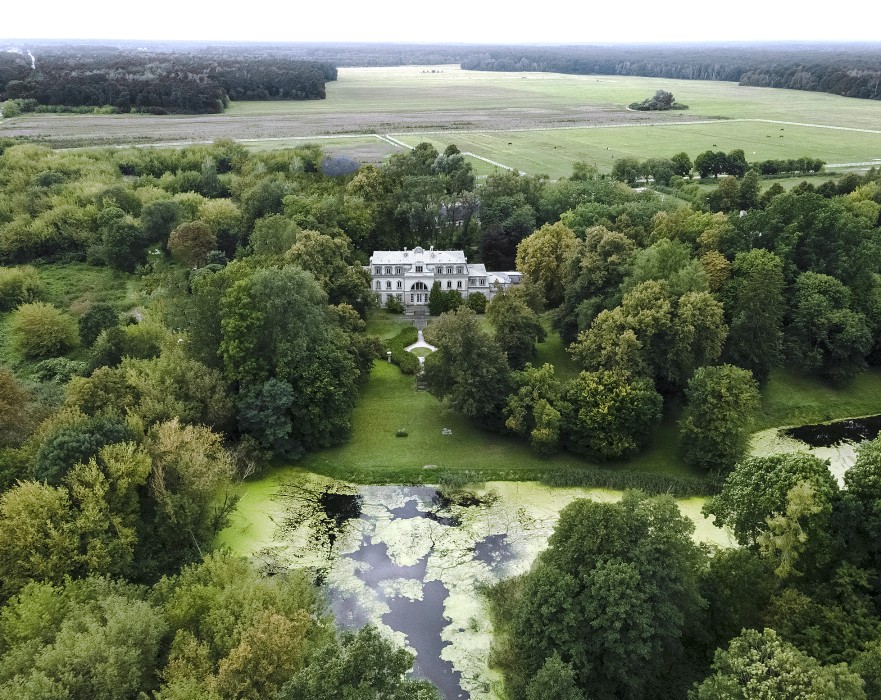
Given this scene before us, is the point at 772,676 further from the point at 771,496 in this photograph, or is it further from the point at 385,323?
the point at 385,323

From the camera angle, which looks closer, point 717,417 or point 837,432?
point 717,417

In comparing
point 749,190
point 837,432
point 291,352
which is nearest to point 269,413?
point 291,352

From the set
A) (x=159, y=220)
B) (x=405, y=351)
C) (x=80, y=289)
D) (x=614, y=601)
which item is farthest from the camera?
(x=159, y=220)

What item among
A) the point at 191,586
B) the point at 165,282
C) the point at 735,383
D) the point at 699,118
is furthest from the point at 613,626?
the point at 699,118

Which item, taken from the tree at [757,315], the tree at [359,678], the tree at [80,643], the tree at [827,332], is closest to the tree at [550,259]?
the tree at [757,315]

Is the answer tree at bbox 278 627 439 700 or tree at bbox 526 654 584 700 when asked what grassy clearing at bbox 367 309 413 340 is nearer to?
tree at bbox 526 654 584 700

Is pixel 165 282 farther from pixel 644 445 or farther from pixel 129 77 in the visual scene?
pixel 129 77

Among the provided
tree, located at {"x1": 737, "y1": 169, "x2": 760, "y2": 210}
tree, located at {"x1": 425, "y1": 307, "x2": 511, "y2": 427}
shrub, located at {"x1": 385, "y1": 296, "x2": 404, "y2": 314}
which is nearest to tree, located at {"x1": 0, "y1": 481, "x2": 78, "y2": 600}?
tree, located at {"x1": 425, "y1": 307, "x2": 511, "y2": 427}
